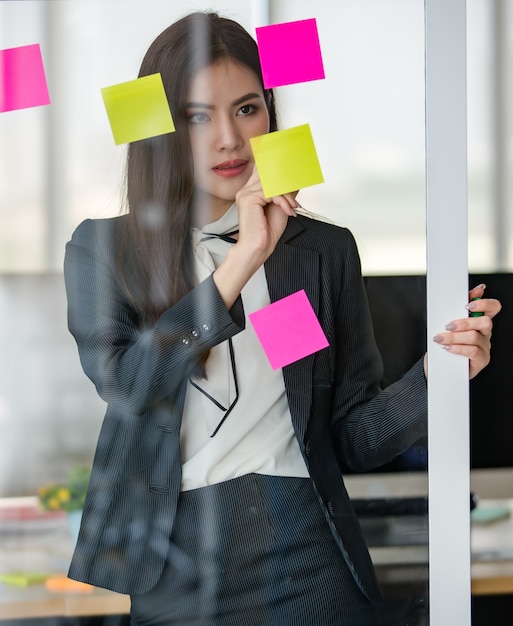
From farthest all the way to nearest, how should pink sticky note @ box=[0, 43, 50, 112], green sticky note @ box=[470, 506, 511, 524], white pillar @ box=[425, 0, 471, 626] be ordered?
green sticky note @ box=[470, 506, 511, 524] → white pillar @ box=[425, 0, 471, 626] → pink sticky note @ box=[0, 43, 50, 112]

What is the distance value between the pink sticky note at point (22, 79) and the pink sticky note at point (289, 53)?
374 mm

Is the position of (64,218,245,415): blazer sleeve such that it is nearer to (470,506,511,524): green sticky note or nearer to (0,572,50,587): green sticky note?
(0,572,50,587): green sticky note

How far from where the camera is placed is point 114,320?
1.43 m

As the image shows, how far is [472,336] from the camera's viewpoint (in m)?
1.53

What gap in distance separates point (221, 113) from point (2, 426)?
2.14 feet

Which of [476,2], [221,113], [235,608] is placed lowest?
[235,608]

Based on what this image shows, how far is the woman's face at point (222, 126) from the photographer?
143 cm

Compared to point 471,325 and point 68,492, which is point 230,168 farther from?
point 68,492

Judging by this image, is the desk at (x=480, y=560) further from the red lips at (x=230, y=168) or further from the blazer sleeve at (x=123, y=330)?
the red lips at (x=230, y=168)

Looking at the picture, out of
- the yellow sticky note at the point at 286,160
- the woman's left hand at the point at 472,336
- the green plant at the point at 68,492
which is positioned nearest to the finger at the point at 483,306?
the woman's left hand at the point at 472,336

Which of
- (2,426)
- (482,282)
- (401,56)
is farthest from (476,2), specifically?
(2,426)

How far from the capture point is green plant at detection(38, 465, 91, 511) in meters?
1.42

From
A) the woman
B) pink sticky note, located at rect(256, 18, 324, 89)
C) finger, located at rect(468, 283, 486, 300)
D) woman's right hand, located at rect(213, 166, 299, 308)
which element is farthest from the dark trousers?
pink sticky note, located at rect(256, 18, 324, 89)

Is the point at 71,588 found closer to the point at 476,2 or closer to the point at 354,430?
the point at 354,430
